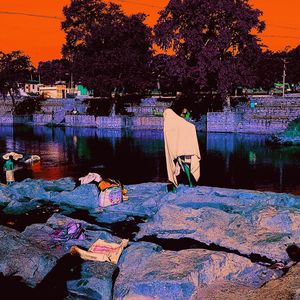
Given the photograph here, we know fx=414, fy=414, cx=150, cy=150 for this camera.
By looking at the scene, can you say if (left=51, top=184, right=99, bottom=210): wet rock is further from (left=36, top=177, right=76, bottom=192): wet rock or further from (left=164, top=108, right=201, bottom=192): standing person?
(left=164, top=108, right=201, bottom=192): standing person

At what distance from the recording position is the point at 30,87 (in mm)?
112000

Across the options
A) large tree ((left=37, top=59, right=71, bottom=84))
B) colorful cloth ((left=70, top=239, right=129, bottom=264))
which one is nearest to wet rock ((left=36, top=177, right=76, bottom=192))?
colorful cloth ((left=70, top=239, right=129, bottom=264))

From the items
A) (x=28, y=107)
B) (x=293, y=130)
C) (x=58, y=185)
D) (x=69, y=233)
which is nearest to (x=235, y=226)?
(x=69, y=233)

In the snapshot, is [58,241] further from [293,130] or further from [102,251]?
[293,130]

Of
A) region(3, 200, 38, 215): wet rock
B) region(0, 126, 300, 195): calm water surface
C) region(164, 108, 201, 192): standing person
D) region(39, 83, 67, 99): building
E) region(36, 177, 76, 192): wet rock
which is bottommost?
region(0, 126, 300, 195): calm water surface

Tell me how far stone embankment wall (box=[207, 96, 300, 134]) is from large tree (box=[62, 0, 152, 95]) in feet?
45.1

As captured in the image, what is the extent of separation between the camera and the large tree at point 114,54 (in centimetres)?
5431

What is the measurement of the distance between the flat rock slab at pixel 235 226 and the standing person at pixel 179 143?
1.30 m

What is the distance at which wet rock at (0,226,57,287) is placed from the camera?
7.94m

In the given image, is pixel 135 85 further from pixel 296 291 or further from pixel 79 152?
pixel 296 291

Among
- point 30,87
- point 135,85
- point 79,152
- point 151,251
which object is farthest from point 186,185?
point 30,87

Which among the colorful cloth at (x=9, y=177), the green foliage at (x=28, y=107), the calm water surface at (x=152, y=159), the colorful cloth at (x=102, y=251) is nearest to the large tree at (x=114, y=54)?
the calm water surface at (x=152, y=159)

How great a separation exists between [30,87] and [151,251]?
4323 inches

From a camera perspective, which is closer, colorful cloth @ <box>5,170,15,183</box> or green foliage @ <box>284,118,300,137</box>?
colorful cloth @ <box>5,170,15,183</box>
